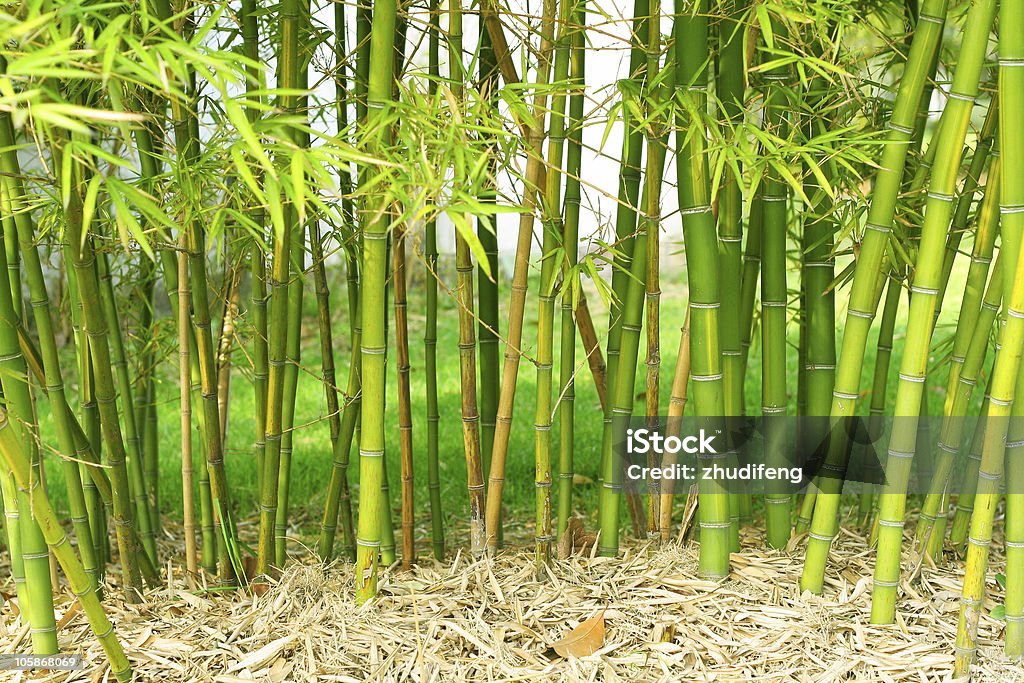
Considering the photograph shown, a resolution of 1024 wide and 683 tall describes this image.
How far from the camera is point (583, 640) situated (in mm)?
1354

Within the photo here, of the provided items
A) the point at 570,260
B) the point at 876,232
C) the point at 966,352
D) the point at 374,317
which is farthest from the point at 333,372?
the point at 966,352

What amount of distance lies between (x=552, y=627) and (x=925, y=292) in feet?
2.49

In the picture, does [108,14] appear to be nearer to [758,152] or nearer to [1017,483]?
[758,152]

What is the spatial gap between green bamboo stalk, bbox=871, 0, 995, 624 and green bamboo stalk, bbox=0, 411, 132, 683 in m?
1.16

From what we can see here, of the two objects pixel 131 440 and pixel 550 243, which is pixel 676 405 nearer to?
pixel 550 243

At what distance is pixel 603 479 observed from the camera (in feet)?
5.24

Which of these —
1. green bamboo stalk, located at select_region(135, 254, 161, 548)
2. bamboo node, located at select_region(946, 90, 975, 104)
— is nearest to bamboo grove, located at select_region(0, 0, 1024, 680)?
bamboo node, located at select_region(946, 90, 975, 104)

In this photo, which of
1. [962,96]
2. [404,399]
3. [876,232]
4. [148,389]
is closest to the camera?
[962,96]

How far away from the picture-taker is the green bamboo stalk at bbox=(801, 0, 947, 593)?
124cm

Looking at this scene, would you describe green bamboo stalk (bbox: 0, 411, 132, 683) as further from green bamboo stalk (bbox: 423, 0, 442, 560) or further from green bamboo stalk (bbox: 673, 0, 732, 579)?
green bamboo stalk (bbox: 673, 0, 732, 579)

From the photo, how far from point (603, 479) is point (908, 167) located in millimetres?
765

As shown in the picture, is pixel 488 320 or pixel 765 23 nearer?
pixel 765 23

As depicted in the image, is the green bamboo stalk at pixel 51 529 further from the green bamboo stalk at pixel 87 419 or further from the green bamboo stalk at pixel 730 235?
the green bamboo stalk at pixel 730 235

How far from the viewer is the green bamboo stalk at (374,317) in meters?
1.15
